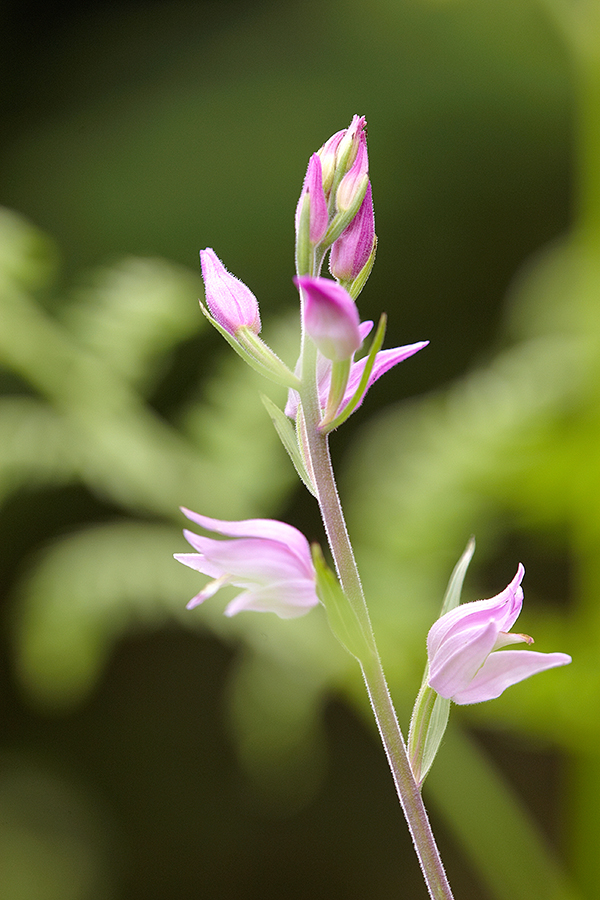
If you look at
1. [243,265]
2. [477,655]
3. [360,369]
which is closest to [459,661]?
[477,655]

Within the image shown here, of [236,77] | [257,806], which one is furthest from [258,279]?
[257,806]

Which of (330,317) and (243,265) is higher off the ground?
(243,265)

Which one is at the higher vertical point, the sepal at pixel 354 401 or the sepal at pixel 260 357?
the sepal at pixel 260 357

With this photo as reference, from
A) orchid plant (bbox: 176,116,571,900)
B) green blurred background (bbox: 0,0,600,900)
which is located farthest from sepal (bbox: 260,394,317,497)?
green blurred background (bbox: 0,0,600,900)

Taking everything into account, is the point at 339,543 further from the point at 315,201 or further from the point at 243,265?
the point at 243,265

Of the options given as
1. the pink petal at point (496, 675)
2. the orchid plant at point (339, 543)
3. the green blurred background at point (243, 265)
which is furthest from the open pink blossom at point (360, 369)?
the green blurred background at point (243, 265)

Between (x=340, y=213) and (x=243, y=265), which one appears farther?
(x=243, y=265)

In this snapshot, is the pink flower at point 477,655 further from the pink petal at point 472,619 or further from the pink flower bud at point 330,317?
the pink flower bud at point 330,317
